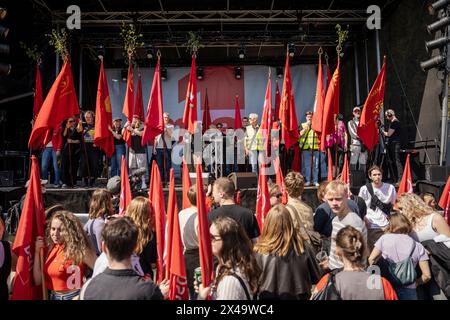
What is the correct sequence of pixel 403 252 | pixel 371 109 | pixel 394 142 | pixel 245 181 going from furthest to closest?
pixel 394 142 < pixel 245 181 < pixel 371 109 < pixel 403 252

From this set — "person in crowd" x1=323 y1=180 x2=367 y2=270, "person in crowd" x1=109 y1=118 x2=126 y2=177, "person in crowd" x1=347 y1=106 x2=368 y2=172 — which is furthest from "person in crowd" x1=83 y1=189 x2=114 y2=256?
"person in crowd" x1=347 y1=106 x2=368 y2=172

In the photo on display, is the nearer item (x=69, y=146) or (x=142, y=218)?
(x=142, y=218)

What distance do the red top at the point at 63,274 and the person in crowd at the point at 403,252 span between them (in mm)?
2153

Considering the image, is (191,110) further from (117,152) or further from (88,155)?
(88,155)

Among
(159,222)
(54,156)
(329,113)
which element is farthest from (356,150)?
(54,156)

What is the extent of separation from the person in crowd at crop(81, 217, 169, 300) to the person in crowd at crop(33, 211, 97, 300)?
2.52 feet

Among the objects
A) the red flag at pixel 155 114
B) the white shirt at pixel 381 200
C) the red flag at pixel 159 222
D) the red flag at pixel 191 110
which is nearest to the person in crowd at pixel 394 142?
the white shirt at pixel 381 200

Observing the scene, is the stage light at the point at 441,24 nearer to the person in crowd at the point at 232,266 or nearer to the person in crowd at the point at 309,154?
the person in crowd at the point at 309,154

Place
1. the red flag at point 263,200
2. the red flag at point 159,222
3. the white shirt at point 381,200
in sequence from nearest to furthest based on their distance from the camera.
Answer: the red flag at point 159,222
the red flag at point 263,200
the white shirt at point 381,200

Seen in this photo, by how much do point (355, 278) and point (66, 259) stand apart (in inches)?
75.5

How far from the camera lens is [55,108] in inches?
235

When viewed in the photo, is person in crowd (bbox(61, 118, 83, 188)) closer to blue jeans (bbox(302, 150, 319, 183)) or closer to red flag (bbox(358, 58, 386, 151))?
blue jeans (bbox(302, 150, 319, 183))

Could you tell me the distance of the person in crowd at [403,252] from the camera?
2975mm
